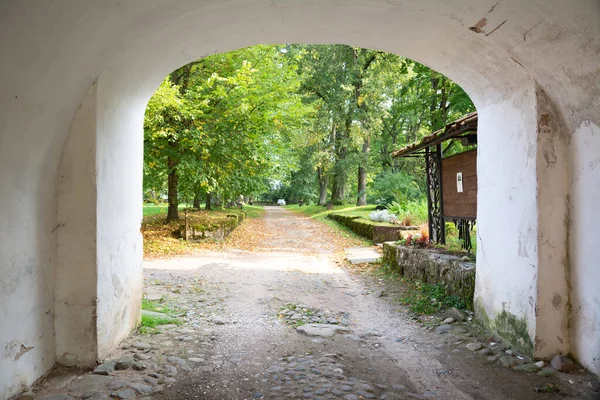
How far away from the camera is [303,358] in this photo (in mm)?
4195

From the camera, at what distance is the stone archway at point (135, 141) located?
113 inches

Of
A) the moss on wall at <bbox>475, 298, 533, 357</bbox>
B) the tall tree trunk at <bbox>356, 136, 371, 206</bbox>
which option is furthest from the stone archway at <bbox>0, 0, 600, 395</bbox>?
the tall tree trunk at <bbox>356, 136, 371, 206</bbox>

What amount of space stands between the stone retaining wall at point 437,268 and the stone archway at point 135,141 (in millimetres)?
1121

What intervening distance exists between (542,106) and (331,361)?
128 inches

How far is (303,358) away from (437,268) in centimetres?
350

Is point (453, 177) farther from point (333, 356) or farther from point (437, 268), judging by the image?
point (333, 356)

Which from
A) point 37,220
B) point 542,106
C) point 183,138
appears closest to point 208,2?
point 37,220

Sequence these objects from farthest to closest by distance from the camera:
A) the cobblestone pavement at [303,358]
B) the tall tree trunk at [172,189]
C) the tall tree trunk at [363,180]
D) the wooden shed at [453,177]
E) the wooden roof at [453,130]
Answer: the tall tree trunk at [363,180], the tall tree trunk at [172,189], the wooden shed at [453,177], the wooden roof at [453,130], the cobblestone pavement at [303,358]

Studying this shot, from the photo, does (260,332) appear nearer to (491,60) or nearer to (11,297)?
(11,297)

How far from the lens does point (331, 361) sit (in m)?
4.09

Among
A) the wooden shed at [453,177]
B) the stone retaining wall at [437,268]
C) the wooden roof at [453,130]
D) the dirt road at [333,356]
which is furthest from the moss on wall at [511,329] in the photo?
the wooden roof at [453,130]

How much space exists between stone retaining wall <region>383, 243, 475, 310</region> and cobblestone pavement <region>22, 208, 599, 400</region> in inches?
24.6

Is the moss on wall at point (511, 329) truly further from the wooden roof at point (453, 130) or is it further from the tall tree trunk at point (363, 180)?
the tall tree trunk at point (363, 180)

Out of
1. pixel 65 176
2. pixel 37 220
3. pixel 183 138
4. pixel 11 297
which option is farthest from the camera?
pixel 183 138
